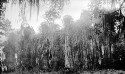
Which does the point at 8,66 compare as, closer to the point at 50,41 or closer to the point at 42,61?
the point at 42,61

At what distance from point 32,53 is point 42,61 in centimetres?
374

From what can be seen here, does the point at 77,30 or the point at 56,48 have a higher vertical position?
the point at 77,30

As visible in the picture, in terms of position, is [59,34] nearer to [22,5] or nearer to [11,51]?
[11,51]

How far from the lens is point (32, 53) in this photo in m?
37.9

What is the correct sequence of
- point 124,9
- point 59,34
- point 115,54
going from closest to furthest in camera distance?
point 124,9
point 115,54
point 59,34

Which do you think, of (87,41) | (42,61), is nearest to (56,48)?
(42,61)

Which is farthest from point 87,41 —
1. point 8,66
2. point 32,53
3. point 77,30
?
point 8,66

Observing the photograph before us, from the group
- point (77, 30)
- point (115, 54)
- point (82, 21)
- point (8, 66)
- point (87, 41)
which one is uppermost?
point (82, 21)

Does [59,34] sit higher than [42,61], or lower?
higher

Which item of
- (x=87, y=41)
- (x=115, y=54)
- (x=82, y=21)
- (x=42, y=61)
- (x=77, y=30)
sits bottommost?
(x=42, y=61)

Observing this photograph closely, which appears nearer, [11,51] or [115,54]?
[115,54]

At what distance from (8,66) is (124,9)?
49.2 m

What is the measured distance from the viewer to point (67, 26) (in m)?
30.0

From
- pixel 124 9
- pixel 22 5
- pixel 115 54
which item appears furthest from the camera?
pixel 115 54
